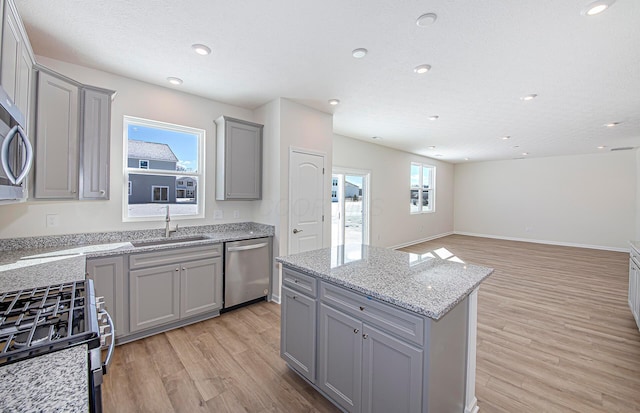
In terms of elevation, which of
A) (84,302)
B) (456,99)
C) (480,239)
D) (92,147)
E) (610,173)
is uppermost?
(456,99)

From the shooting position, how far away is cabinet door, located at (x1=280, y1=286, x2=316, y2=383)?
6.29 ft

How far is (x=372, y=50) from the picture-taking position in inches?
93.0

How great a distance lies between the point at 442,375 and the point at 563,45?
273 cm

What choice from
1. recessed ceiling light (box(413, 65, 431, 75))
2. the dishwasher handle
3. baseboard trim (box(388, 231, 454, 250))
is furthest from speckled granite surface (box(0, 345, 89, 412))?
baseboard trim (box(388, 231, 454, 250))

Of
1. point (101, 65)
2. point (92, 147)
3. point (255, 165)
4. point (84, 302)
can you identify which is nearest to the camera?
point (84, 302)

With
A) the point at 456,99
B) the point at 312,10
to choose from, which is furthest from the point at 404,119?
the point at 312,10

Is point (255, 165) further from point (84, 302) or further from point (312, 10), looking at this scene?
point (84, 302)

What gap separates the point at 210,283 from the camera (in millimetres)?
3061

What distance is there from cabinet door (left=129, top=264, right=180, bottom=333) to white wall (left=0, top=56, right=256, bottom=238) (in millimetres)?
709

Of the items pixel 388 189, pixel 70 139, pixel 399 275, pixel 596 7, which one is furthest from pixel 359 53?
pixel 388 189

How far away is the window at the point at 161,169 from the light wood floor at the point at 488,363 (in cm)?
142

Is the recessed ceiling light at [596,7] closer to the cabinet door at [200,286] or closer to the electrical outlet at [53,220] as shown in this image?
the cabinet door at [200,286]

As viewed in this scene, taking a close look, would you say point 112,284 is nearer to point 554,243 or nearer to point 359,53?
point 359,53

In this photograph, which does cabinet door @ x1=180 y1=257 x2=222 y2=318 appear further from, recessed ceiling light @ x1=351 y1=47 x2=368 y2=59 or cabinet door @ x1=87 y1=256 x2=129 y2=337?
recessed ceiling light @ x1=351 y1=47 x2=368 y2=59
